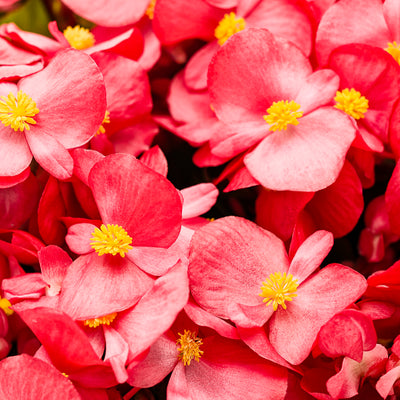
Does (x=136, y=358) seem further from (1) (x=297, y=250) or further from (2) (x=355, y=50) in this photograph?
(2) (x=355, y=50)

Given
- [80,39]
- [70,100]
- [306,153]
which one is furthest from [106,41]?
[306,153]

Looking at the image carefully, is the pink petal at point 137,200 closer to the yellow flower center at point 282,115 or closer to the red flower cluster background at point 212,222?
the red flower cluster background at point 212,222

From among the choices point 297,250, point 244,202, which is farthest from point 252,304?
point 244,202

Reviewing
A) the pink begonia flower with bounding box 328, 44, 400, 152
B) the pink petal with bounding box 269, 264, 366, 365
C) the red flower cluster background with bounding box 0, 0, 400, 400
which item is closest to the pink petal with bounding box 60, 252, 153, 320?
the red flower cluster background with bounding box 0, 0, 400, 400

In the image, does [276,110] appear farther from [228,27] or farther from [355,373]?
[355,373]

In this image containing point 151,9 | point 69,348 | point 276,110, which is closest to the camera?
point 69,348

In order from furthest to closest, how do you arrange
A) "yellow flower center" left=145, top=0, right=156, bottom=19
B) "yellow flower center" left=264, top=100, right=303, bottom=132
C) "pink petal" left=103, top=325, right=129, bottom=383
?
"yellow flower center" left=145, top=0, right=156, bottom=19, "yellow flower center" left=264, top=100, right=303, bottom=132, "pink petal" left=103, top=325, right=129, bottom=383

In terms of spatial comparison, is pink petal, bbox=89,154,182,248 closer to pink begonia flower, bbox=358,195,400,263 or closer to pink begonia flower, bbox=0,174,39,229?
pink begonia flower, bbox=0,174,39,229
